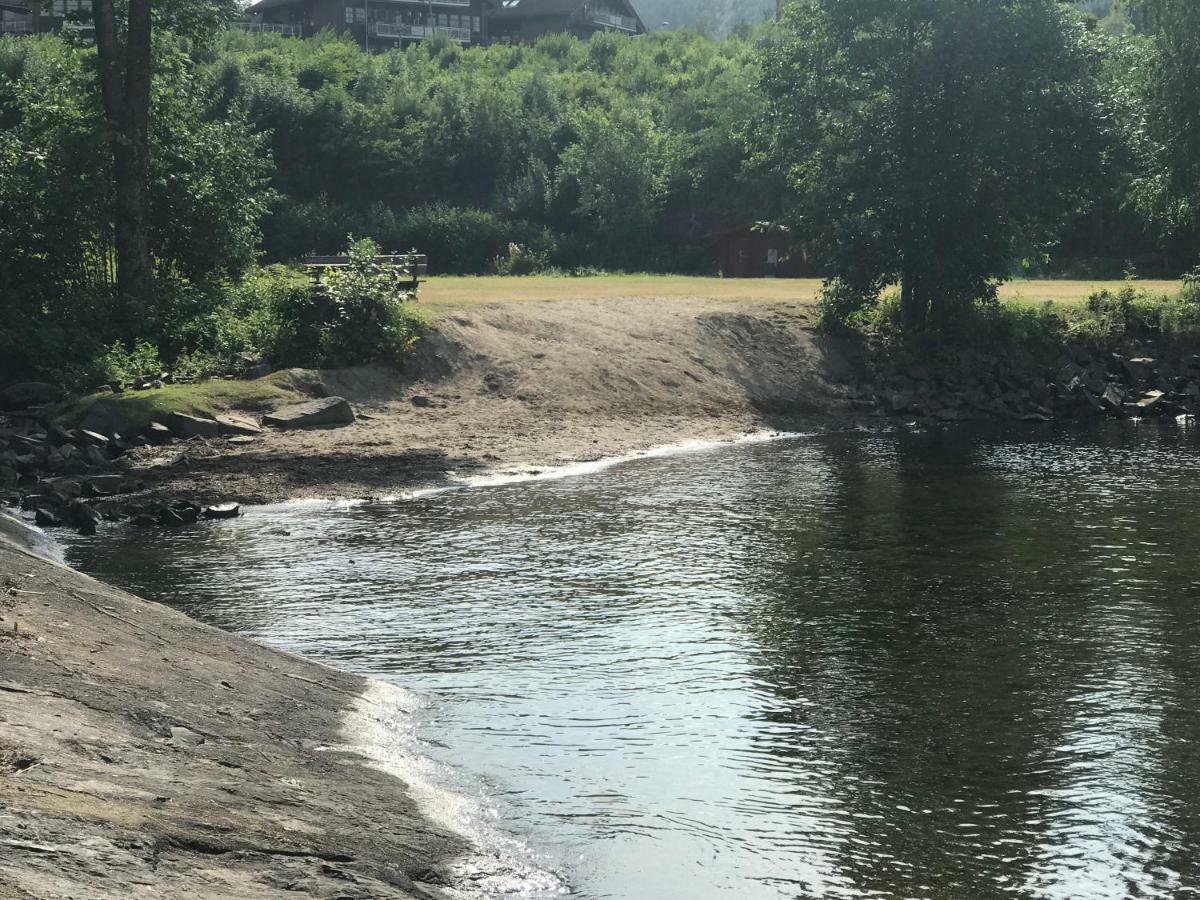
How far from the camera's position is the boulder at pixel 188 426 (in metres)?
31.2

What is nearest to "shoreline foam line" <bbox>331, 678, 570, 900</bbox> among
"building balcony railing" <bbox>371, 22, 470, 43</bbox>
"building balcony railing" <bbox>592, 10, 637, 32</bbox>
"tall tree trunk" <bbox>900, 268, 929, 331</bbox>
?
"tall tree trunk" <bbox>900, 268, 929, 331</bbox>

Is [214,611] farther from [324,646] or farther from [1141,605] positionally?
[1141,605]

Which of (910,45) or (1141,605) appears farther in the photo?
(910,45)

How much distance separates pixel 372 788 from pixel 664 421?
25560mm

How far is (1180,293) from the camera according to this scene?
4859 cm

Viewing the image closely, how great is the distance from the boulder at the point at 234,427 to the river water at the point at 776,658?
19.5ft

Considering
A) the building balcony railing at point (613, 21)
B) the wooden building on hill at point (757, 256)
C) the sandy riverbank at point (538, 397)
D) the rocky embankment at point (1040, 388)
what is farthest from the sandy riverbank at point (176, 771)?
the building balcony railing at point (613, 21)

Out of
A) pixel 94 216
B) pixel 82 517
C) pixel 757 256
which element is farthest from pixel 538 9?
pixel 82 517

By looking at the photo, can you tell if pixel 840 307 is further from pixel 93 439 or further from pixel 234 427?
pixel 93 439

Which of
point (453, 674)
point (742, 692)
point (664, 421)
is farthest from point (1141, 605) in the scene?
point (664, 421)

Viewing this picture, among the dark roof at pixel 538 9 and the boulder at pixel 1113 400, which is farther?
the dark roof at pixel 538 9

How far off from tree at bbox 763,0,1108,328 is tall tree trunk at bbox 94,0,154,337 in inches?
703

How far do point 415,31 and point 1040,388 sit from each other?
4100 inches

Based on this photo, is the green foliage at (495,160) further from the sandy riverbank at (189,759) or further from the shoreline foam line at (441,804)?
the shoreline foam line at (441,804)
